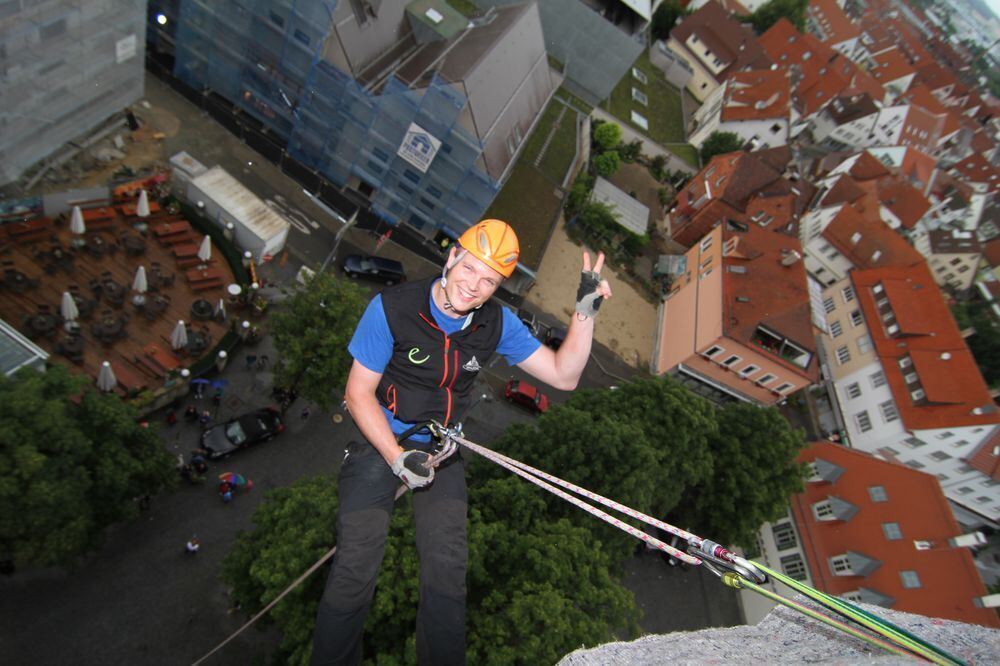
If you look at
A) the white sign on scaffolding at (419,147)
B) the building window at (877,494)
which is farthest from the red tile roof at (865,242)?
the white sign on scaffolding at (419,147)

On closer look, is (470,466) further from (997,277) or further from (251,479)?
(997,277)

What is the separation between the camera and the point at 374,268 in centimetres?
2753

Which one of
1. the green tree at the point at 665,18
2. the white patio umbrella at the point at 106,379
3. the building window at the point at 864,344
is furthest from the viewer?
the green tree at the point at 665,18

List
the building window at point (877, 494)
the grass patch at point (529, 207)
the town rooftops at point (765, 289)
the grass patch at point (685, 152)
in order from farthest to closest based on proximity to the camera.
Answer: the grass patch at point (685, 152) → the grass patch at point (529, 207) → the town rooftops at point (765, 289) → the building window at point (877, 494)

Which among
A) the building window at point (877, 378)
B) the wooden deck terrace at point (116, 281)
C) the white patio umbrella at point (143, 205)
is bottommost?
the wooden deck terrace at point (116, 281)

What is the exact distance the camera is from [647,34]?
55531mm

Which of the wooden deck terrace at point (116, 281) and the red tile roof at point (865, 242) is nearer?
the wooden deck terrace at point (116, 281)

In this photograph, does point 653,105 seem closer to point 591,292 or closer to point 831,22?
point 591,292

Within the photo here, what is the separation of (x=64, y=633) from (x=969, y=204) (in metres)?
75.6

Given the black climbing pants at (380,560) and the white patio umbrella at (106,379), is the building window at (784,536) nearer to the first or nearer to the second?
the black climbing pants at (380,560)

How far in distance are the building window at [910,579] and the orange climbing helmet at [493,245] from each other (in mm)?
23346

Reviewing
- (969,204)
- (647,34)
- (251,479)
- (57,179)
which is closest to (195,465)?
(251,479)

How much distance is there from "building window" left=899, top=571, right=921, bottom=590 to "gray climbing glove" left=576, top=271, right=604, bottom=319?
877 inches

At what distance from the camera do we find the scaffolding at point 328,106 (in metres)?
25.6
